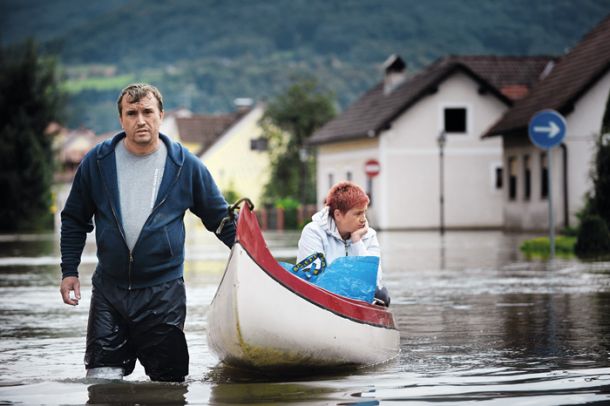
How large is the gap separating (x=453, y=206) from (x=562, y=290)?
144 feet

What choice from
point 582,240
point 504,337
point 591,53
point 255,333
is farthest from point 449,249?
point 255,333

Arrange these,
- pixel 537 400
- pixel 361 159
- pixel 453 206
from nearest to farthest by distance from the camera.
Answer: pixel 537 400 < pixel 453 206 < pixel 361 159

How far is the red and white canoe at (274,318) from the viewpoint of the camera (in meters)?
8.58

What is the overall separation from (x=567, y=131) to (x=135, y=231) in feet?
124

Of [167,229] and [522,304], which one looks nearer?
[167,229]

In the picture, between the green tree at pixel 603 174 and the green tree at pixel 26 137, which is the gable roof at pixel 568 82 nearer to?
the green tree at pixel 603 174

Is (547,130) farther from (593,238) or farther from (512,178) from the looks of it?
(512,178)

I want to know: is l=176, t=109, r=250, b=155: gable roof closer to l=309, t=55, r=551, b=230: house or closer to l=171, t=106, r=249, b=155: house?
l=171, t=106, r=249, b=155: house

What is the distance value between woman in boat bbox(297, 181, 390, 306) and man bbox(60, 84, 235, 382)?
5.69 feet

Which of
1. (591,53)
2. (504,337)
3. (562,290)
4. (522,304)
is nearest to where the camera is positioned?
(504,337)

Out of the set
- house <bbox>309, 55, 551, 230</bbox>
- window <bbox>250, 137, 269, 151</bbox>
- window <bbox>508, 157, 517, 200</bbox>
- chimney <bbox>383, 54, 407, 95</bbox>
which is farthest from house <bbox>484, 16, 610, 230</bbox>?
window <bbox>250, 137, 269, 151</bbox>

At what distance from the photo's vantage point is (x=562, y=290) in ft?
59.5

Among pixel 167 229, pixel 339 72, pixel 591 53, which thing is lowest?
pixel 167 229

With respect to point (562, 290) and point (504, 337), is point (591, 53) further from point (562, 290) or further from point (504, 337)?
point (504, 337)
